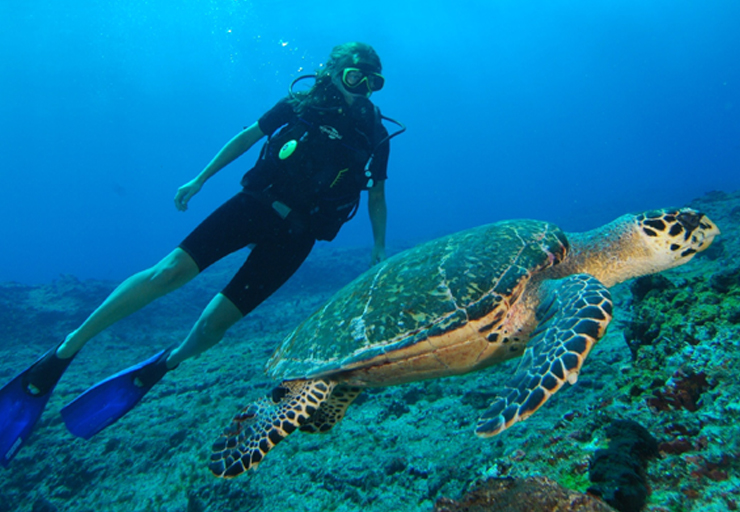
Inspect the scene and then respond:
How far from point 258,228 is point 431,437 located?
226 centimetres

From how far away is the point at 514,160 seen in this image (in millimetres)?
142875

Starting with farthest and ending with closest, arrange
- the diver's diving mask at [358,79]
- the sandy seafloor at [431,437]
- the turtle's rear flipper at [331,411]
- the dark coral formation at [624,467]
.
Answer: the diver's diving mask at [358,79]
the turtle's rear flipper at [331,411]
the sandy seafloor at [431,437]
the dark coral formation at [624,467]

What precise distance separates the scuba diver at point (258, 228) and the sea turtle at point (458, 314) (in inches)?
33.6

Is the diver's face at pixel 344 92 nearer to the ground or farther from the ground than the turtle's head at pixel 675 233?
farther from the ground

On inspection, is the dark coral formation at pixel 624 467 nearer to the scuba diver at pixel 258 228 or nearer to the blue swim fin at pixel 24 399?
the scuba diver at pixel 258 228

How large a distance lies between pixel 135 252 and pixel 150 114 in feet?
205

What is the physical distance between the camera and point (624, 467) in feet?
3.40

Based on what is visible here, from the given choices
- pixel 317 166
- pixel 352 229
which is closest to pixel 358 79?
pixel 317 166

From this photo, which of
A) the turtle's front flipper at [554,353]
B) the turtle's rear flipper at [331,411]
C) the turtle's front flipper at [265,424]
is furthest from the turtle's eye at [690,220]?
the turtle's front flipper at [265,424]

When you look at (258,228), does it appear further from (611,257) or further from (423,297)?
(611,257)

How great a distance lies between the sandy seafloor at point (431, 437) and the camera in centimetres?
119

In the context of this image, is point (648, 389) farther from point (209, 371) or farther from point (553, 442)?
point (209, 371)

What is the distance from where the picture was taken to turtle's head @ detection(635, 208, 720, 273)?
233 cm

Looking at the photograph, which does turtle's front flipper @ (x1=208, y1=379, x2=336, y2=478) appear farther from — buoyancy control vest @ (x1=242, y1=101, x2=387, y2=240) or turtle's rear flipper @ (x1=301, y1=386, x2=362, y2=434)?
buoyancy control vest @ (x1=242, y1=101, x2=387, y2=240)
